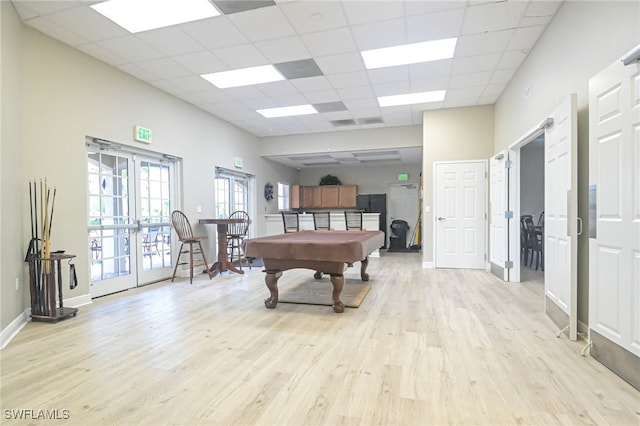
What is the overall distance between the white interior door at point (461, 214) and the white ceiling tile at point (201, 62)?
418cm

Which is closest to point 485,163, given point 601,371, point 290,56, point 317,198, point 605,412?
point 290,56

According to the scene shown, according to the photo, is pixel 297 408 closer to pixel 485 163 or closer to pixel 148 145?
pixel 148 145

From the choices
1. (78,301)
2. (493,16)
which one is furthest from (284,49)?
(78,301)

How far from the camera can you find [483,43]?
3.81 meters

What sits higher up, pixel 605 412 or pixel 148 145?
pixel 148 145

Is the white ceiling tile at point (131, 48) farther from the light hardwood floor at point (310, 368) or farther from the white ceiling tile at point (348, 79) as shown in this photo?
the light hardwood floor at point (310, 368)

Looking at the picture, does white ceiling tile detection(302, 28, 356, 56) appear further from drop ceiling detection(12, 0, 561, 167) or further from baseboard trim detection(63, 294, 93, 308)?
baseboard trim detection(63, 294, 93, 308)

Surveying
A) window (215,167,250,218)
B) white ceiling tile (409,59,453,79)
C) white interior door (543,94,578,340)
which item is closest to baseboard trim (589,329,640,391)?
white interior door (543,94,578,340)

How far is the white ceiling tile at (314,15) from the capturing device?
3.11m

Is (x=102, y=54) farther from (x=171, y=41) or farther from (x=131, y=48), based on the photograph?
(x=171, y=41)

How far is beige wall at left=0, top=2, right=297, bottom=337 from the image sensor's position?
2961mm

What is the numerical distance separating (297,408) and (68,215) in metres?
3.57

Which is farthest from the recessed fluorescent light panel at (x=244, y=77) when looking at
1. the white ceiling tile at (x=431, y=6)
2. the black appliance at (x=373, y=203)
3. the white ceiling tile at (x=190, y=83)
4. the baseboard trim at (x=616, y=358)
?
the black appliance at (x=373, y=203)

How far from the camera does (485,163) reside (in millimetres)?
5957
